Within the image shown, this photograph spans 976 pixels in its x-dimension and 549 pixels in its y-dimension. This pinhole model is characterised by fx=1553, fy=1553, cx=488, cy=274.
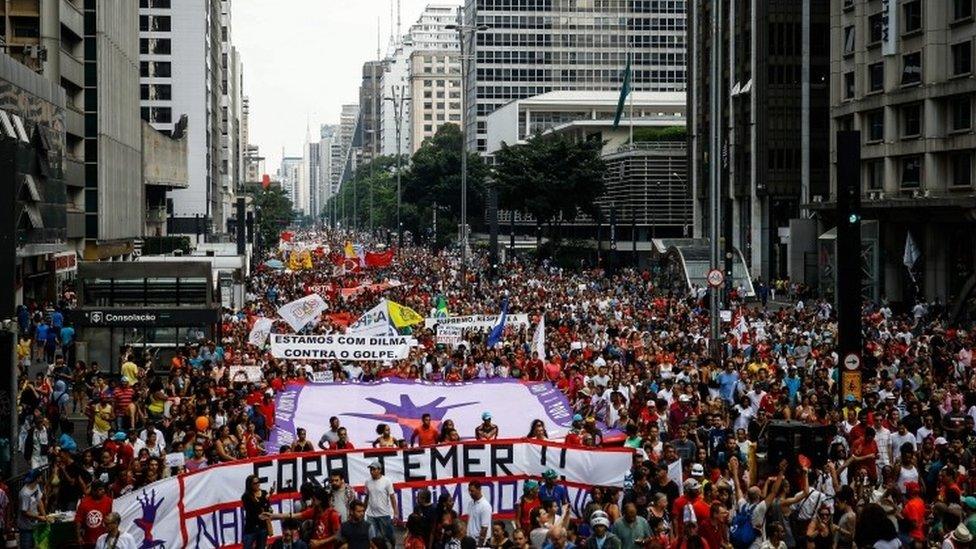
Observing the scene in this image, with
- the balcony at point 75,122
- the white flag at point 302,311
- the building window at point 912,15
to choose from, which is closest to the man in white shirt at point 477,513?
the white flag at point 302,311

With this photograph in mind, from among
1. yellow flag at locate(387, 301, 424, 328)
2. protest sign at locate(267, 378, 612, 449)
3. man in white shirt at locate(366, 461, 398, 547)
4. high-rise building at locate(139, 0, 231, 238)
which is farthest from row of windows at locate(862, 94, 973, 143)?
high-rise building at locate(139, 0, 231, 238)

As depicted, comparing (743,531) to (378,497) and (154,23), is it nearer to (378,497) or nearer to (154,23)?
(378,497)

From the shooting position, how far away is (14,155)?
61.9ft

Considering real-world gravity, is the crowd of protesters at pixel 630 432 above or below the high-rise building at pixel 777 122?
below

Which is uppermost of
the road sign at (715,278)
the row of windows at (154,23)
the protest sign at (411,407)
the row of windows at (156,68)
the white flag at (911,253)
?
the row of windows at (154,23)

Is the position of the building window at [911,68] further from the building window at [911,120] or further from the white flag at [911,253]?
the white flag at [911,253]

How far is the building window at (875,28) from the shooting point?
5715 centimetres

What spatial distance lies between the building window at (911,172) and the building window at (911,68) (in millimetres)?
2708

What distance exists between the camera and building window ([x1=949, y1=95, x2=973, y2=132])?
1978 inches

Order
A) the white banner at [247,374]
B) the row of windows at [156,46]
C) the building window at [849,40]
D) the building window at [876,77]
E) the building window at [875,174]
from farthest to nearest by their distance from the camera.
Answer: the row of windows at [156,46] < the building window at [849,40] < the building window at [875,174] < the building window at [876,77] < the white banner at [247,374]

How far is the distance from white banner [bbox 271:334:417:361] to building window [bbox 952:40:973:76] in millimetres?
28852

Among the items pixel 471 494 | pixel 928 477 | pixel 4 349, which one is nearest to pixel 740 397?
pixel 928 477

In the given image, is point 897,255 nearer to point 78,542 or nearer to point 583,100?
point 78,542

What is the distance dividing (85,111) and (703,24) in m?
35.9
